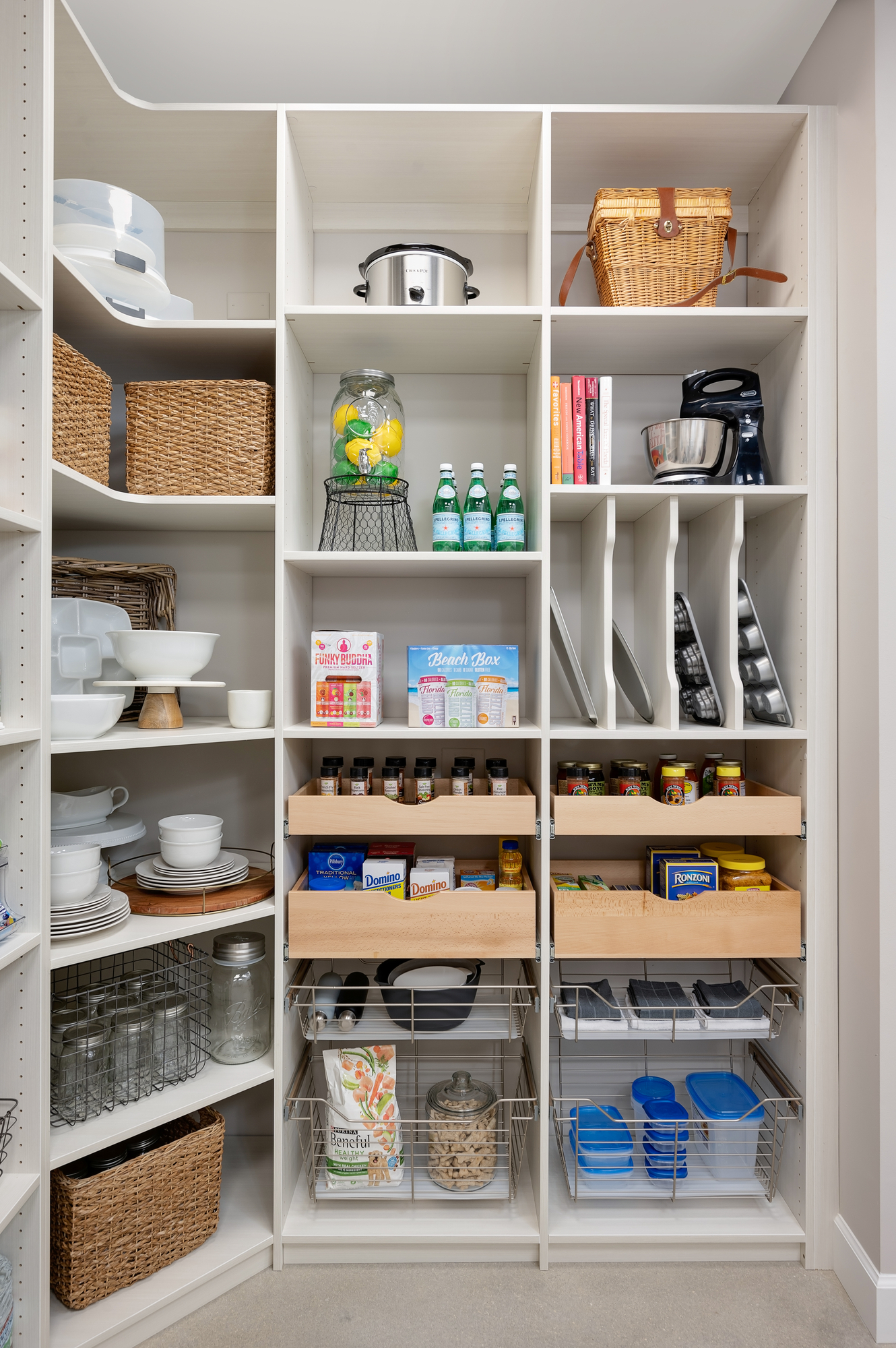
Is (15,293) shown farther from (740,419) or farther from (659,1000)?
(659,1000)

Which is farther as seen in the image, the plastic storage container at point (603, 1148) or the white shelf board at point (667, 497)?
the plastic storage container at point (603, 1148)

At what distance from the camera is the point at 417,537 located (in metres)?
2.04

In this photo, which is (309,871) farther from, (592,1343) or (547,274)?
(547,274)

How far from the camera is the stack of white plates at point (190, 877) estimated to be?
1.63 metres

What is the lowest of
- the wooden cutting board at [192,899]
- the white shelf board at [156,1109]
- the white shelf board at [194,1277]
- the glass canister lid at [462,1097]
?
the white shelf board at [194,1277]

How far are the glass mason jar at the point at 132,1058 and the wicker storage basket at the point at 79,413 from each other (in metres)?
1.12

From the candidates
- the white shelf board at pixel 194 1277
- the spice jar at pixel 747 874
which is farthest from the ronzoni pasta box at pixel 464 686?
the white shelf board at pixel 194 1277

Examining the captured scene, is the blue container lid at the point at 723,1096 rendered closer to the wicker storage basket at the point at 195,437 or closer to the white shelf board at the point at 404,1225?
the white shelf board at the point at 404,1225

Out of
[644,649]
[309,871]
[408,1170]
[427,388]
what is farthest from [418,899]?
[427,388]

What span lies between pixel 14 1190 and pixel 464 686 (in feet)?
3.90

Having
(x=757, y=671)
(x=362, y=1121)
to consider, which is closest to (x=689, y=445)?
(x=757, y=671)

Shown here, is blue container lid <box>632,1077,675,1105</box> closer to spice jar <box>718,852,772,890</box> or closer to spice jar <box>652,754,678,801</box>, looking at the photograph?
spice jar <box>718,852,772,890</box>

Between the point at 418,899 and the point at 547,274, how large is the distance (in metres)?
1.39

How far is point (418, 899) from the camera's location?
1.64 meters
